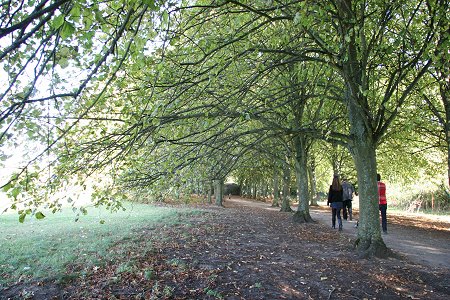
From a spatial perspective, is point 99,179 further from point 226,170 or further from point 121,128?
point 226,170

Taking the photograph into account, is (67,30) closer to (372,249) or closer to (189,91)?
(189,91)

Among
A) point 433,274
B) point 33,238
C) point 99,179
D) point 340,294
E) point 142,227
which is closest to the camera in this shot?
point 340,294

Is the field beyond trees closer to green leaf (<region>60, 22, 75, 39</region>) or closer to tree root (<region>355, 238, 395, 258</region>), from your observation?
tree root (<region>355, 238, 395, 258</region>)

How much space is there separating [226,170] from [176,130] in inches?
76.5

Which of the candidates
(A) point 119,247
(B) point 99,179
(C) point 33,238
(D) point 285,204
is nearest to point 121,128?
(B) point 99,179

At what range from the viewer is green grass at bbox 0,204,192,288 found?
22.0 feet

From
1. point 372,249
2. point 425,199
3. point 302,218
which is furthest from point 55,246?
point 425,199

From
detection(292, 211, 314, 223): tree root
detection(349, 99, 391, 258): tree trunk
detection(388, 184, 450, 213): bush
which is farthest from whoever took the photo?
detection(388, 184, 450, 213): bush

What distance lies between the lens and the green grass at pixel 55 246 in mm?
6691

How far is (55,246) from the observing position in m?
8.90

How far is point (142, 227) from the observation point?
11742 millimetres

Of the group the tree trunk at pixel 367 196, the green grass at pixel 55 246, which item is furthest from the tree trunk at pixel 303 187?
the tree trunk at pixel 367 196

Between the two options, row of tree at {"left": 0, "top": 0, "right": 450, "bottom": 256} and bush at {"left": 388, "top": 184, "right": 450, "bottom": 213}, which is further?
bush at {"left": 388, "top": 184, "right": 450, "bottom": 213}

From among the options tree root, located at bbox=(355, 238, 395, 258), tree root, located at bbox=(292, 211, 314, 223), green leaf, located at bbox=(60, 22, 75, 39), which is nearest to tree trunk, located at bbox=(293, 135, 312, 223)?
tree root, located at bbox=(292, 211, 314, 223)
